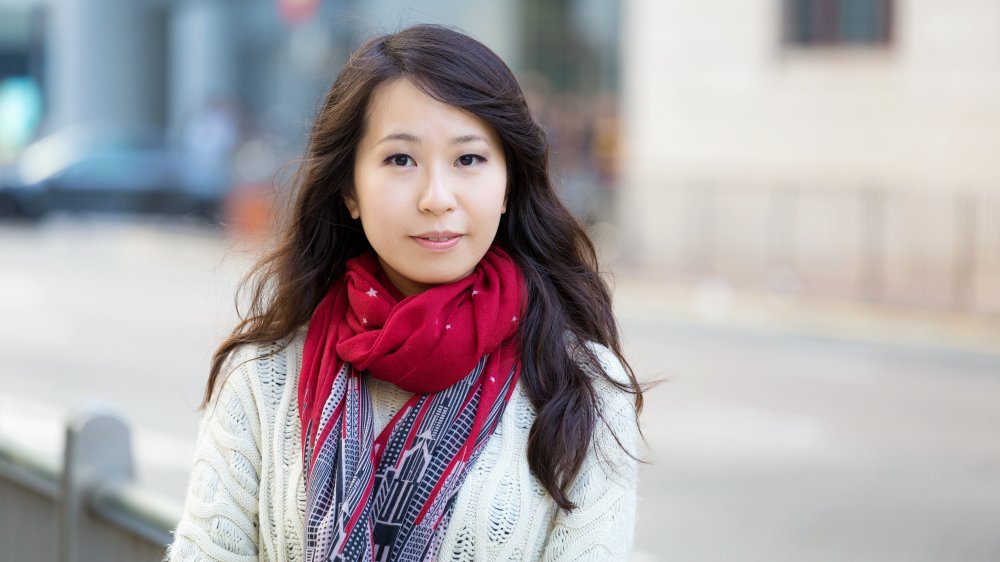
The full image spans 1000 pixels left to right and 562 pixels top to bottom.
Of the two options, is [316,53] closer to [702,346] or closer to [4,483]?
[702,346]

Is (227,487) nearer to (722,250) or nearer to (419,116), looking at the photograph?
(419,116)

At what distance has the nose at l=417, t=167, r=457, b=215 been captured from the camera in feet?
7.27

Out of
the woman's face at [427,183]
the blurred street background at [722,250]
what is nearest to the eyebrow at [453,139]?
the woman's face at [427,183]

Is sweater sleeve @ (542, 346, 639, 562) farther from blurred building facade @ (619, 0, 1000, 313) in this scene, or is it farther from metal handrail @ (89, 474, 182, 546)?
blurred building facade @ (619, 0, 1000, 313)

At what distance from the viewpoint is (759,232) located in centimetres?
1864

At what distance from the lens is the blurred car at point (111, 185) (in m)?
24.8

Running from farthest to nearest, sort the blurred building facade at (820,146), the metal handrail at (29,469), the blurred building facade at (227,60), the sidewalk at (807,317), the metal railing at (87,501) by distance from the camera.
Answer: the blurred building facade at (227,60), the blurred building facade at (820,146), the sidewalk at (807,317), the metal handrail at (29,469), the metal railing at (87,501)

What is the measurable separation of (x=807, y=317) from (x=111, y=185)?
47.7 ft

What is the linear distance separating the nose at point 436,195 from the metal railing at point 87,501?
4.49 feet

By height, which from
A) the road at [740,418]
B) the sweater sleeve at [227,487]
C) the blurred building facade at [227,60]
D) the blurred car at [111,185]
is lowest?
the road at [740,418]

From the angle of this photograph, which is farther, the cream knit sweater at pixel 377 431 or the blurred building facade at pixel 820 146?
the blurred building facade at pixel 820 146

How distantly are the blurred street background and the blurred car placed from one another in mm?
51

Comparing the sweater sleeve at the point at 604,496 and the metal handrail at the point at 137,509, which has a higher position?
the sweater sleeve at the point at 604,496

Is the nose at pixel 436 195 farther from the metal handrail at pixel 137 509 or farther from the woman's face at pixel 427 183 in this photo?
the metal handrail at pixel 137 509
